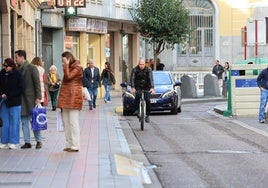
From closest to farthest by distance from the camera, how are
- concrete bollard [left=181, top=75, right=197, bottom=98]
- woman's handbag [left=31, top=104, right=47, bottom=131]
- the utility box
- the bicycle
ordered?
woman's handbag [left=31, top=104, right=47, bottom=131] → the bicycle → the utility box → concrete bollard [left=181, top=75, right=197, bottom=98]

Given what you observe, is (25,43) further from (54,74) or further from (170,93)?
(170,93)

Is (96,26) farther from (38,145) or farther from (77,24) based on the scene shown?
(38,145)

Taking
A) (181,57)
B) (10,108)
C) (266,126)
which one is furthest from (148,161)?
(181,57)

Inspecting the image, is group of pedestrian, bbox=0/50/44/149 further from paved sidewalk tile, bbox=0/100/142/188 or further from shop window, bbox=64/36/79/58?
shop window, bbox=64/36/79/58

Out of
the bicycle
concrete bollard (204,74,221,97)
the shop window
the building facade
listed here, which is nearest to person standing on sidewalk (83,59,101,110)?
the shop window

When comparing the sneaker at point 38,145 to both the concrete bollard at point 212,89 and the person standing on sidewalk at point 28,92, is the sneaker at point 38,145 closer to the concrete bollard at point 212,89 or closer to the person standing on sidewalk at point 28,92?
the person standing on sidewalk at point 28,92

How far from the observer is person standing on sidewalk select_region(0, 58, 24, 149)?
13.1m

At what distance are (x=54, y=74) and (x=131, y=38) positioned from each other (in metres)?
18.6

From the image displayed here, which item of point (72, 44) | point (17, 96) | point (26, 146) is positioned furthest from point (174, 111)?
point (72, 44)

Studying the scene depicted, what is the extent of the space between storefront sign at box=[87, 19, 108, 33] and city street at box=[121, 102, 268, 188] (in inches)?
577

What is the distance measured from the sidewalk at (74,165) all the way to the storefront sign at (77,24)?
1883 cm

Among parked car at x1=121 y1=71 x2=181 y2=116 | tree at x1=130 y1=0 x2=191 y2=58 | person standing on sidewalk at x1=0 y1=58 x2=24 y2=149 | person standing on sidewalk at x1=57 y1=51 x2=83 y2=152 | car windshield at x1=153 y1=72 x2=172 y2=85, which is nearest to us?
person standing on sidewalk at x1=57 y1=51 x2=83 y2=152

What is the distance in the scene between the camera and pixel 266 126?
63.5ft

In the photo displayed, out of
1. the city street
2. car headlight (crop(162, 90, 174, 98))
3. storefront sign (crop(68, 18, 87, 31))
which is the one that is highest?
storefront sign (crop(68, 18, 87, 31))
